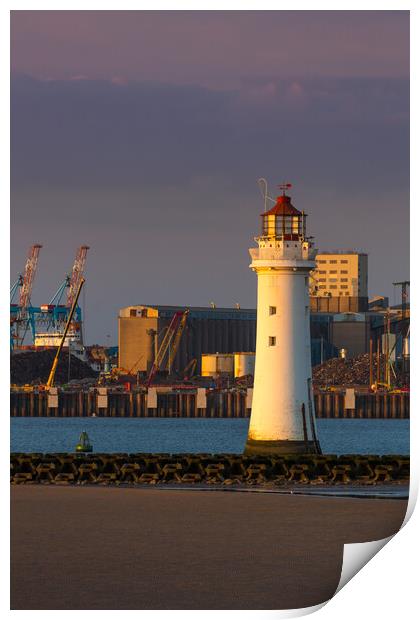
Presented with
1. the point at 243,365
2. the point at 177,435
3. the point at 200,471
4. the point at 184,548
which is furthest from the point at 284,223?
the point at 243,365

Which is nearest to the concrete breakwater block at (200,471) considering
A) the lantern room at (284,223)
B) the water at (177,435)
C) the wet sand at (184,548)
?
the wet sand at (184,548)

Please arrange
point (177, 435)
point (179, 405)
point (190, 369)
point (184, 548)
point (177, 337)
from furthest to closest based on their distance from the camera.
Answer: point (190, 369), point (177, 337), point (179, 405), point (177, 435), point (184, 548)

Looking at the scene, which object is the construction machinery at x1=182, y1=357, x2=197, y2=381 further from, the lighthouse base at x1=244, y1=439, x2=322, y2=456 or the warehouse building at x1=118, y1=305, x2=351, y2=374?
the lighthouse base at x1=244, y1=439, x2=322, y2=456

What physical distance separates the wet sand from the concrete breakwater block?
522 centimetres

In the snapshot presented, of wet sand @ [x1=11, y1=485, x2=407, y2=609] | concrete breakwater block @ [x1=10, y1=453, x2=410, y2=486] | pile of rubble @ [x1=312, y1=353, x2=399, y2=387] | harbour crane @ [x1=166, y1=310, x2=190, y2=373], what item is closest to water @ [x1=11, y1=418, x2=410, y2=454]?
pile of rubble @ [x1=312, y1=353, x2=399, y2=387]

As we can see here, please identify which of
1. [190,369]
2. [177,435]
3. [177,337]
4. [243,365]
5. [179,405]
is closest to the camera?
[177,435]

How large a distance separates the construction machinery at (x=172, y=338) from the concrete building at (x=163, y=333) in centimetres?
111

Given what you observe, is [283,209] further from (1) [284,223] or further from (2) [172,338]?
(2) [172,338]

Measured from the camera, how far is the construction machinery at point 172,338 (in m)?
189

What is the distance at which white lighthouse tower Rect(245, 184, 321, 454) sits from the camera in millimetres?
39469

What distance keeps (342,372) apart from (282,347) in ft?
476

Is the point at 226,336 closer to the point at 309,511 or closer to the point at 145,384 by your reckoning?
the point at 145,384

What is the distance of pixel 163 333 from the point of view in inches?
7638
